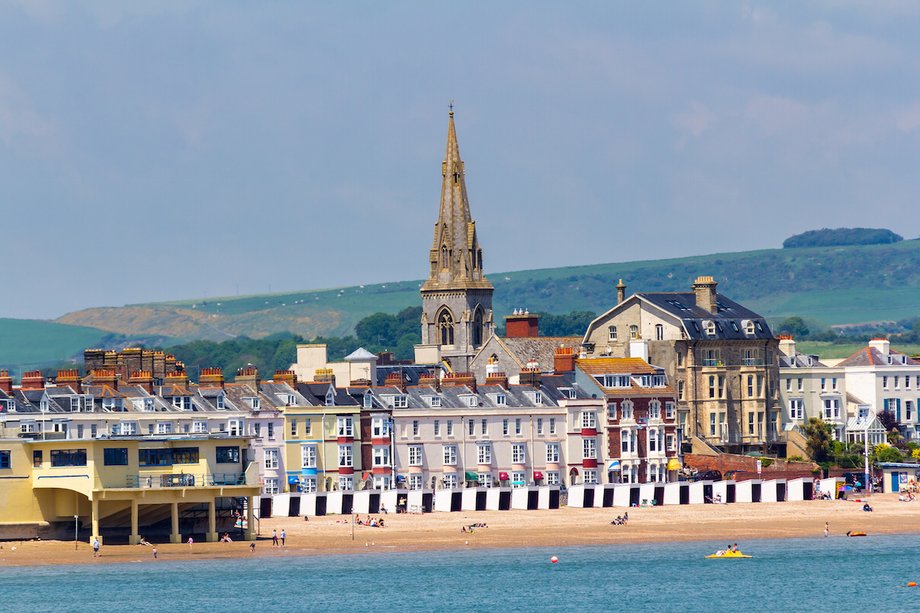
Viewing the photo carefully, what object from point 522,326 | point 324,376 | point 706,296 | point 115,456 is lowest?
point 115,456

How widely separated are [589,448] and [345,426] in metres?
16.0

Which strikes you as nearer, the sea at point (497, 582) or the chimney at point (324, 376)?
the sea at point (497, 582)

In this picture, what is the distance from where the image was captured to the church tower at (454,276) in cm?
18638

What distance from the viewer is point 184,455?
371ft

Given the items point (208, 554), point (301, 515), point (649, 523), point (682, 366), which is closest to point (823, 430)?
point (682, 366)

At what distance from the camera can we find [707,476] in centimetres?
14575

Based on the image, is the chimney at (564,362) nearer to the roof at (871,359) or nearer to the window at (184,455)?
the roof at (871,359)

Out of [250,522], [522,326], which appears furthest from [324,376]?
[250,522]

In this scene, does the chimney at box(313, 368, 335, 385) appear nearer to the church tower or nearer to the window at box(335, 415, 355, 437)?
the window at box(335, 415, 355, 437)

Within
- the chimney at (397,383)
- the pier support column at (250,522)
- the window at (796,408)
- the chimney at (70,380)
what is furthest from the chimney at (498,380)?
the pier support column at (250,522)

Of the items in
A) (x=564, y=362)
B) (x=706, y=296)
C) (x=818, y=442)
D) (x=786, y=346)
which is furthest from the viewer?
(x=786, y=346)

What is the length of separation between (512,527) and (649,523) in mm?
8411

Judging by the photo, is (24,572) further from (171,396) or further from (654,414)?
(654,414)

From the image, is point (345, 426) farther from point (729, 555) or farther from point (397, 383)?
point (729, 555)
